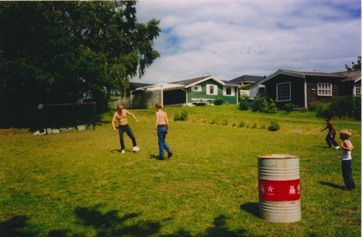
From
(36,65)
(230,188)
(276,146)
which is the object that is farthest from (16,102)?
(230,188)

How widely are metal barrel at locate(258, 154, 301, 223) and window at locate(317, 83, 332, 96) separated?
32931mm

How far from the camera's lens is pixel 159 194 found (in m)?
8.05

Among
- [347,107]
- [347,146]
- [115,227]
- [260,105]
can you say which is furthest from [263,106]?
[115,227]

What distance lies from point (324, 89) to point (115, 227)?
3561cm

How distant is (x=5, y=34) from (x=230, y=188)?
2815 cm

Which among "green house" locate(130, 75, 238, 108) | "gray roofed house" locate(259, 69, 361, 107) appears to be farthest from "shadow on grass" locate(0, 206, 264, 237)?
"green house" locate(130, 75, 238, 108)

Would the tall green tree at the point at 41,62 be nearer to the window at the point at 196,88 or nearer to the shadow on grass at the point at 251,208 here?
the window at the point at 196,88

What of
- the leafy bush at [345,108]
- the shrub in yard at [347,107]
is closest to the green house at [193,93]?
the leafy bush at [345,108]

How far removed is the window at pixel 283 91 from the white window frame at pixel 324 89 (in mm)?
3075

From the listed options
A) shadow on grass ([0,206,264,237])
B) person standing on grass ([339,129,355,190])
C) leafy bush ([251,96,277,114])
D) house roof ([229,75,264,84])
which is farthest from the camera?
house roof ([229,75,264,84])

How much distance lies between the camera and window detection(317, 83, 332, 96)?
120ft

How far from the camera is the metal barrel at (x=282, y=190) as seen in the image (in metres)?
6.22

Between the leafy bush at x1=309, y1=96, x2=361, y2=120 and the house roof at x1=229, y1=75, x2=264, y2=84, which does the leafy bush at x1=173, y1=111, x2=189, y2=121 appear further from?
the house roof at x1=229, y1=75, x2=264, y2=84

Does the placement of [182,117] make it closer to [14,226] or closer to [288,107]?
[288,107]
